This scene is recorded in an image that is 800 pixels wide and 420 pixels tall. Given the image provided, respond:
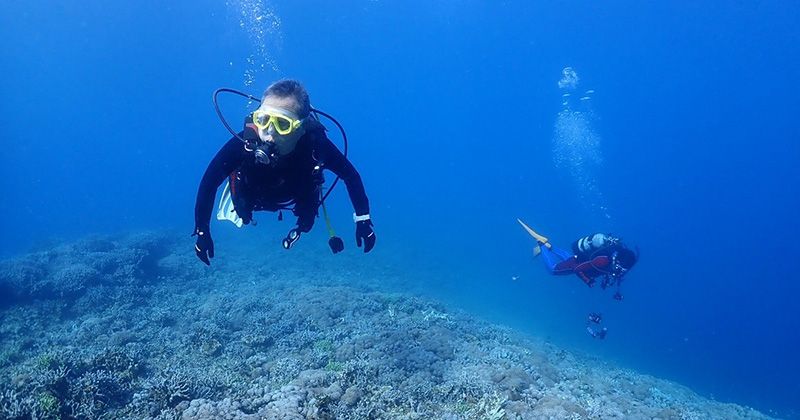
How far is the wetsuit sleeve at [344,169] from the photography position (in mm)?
4746

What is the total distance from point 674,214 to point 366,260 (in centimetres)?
12294

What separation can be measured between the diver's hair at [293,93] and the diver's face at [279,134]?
40 millimetres

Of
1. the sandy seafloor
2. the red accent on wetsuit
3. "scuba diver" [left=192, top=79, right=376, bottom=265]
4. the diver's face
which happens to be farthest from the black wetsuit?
the red accent on wetsuit

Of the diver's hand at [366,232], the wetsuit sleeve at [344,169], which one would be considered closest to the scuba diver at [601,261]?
the diver's hand at [366,232]

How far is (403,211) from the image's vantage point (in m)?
70.4

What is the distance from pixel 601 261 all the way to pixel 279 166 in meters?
11.2

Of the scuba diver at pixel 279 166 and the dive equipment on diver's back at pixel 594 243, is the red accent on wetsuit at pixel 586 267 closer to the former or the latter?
the dive equipment on diver's back at pixel 594 243

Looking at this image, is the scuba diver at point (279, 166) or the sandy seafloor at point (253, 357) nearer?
the scuba diver at point (279, 166)

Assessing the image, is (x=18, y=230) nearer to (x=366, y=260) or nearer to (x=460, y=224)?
(x=366, y=260)

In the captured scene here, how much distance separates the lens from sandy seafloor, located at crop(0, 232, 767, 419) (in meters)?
5.44

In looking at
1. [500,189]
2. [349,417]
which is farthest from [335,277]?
[500,189]

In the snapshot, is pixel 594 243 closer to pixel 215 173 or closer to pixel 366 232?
pixel 366 232

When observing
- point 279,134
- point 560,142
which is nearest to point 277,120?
point 279,134

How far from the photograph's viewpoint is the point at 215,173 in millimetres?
4609
